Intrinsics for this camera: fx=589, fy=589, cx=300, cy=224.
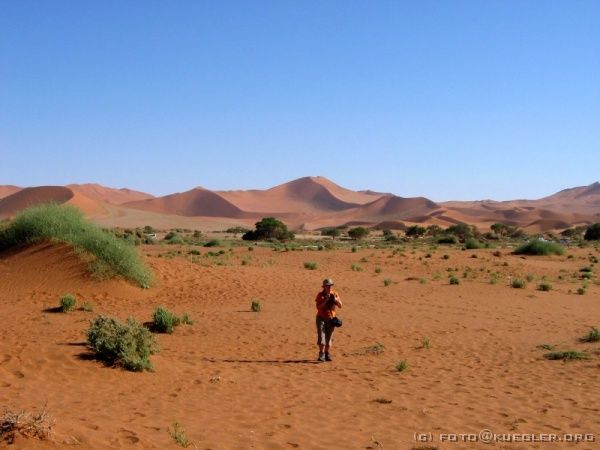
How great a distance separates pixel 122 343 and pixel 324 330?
139 inches

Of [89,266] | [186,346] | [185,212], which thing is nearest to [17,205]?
[185,212]

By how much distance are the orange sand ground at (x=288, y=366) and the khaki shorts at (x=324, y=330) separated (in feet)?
1.70

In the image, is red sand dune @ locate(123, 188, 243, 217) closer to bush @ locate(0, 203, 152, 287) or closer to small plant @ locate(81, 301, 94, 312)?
bush @ locate(0, 203, 152, 287)

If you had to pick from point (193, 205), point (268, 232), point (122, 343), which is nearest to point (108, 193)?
point (193, 205)

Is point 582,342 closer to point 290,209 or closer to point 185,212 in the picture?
point 185,212

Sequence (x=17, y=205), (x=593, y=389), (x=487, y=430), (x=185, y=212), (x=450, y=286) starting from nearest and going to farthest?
(x=487, y=430), (x=593, y=389), (x=450, y=286), (x=17, y=205), (x=185, y=212)

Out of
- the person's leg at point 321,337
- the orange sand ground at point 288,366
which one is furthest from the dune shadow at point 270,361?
the person's leg at point 321,337

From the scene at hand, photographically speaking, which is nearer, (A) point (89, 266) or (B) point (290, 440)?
(B) point (290, 440)

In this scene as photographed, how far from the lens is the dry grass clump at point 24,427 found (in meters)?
4.77

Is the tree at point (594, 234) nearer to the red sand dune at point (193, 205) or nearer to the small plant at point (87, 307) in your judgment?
the small plant at point (87, 307)

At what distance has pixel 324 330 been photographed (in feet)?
34.7

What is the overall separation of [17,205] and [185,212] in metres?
40.5

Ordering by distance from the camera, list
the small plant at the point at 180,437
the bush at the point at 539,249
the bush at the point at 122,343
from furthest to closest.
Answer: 1. the bush at the point at 539,249
2. the bush at the point at 122,343
3. the small plant at the point at 180,437

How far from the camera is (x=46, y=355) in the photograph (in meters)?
9.13
